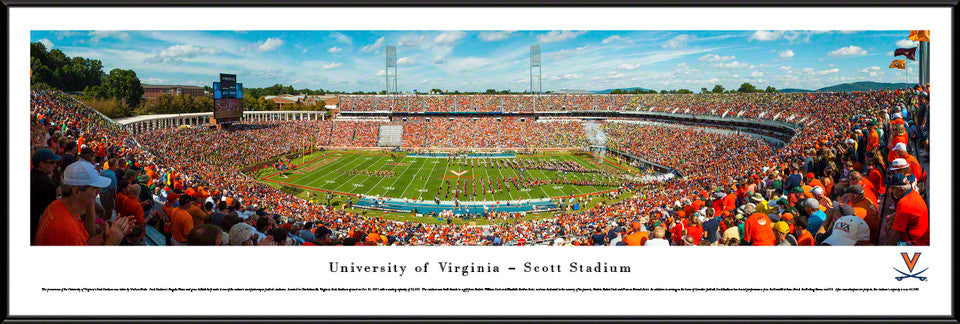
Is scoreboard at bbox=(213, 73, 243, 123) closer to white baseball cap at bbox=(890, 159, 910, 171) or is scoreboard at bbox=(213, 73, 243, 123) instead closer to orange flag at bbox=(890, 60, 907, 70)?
orange flag at bbox=(890, 60, 907, 70)

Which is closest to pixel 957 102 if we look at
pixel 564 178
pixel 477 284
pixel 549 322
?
pixel 549 322

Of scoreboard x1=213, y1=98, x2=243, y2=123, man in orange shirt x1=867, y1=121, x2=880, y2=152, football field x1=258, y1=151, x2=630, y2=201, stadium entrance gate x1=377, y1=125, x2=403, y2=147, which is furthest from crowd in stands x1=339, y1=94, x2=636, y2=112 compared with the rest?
man in orange shirt x1=867, y1=121, x2=880, y2=152

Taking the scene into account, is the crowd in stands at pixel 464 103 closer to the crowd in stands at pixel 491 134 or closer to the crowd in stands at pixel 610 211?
the crowd in stands at pixel 491 134

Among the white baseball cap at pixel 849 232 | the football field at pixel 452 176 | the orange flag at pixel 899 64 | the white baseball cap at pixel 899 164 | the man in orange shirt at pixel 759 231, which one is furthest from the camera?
the football field at pixel 452 176

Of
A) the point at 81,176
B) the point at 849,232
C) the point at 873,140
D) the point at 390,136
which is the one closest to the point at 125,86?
the point at 390,136

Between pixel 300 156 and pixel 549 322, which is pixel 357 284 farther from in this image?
pixel 300 156

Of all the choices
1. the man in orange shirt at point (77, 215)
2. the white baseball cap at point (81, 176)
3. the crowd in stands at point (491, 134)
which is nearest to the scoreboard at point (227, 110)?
the crowd in stands at point (491, 134)
